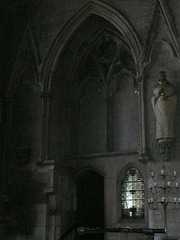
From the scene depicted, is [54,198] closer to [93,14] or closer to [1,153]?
[1,153]

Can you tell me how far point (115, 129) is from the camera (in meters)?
13.4

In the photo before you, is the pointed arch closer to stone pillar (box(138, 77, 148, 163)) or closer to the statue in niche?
stone pillar (box(138, 77, 148, 163))

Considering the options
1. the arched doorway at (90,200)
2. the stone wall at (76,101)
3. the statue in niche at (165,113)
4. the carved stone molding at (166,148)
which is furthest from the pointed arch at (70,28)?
the carved stone molding at (166,148)

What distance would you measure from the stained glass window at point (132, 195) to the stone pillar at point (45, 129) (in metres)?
2.46

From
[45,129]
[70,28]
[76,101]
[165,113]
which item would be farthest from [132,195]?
[70,28]

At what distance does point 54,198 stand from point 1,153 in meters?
2.14

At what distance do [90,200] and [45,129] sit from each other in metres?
2.82

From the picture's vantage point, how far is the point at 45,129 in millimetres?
12664

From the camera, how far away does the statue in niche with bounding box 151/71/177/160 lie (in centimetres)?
1083

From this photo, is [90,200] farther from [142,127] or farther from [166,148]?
[166,148]

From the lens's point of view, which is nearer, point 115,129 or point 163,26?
point 163,26

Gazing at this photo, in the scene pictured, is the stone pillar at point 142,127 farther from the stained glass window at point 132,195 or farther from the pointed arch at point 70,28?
the pointed arch at point 70,28

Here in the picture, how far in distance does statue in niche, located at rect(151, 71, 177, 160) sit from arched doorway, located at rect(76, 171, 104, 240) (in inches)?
132

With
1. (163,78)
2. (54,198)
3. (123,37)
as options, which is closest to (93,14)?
(123,37)
